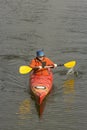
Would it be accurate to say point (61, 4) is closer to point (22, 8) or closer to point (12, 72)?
point (22, 8)

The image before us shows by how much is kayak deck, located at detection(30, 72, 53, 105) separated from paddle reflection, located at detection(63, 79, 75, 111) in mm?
682

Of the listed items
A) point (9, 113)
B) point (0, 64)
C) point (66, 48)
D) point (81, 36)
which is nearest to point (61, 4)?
point (81, 36)

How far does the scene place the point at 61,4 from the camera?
29422 millimetres

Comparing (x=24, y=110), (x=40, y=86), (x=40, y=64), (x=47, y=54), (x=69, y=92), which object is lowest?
(x=47, y=54)

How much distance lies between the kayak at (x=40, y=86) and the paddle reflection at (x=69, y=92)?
26.4 inches

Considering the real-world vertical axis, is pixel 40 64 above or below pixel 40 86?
above

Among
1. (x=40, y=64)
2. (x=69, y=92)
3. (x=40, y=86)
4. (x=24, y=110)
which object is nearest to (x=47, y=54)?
(x=69, y=92)

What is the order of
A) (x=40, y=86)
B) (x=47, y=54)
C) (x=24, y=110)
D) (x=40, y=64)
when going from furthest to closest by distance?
1. (x=47, y=54)
2. (x=40, y=64)
3. (x=40, y=86)
4. (x=24, y=110)

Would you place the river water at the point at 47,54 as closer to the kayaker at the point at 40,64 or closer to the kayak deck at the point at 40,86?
the kayak deck at the point at 40,86

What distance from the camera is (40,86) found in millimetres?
13734

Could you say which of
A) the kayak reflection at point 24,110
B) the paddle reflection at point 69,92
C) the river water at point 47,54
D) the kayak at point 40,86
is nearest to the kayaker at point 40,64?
the kayak at point 40,86

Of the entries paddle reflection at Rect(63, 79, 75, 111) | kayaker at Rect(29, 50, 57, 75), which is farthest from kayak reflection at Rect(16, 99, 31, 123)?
paddle reflection at Rect(63, 79, 75, 111)

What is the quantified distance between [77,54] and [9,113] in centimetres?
716

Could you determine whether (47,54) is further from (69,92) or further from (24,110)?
(24,110)
